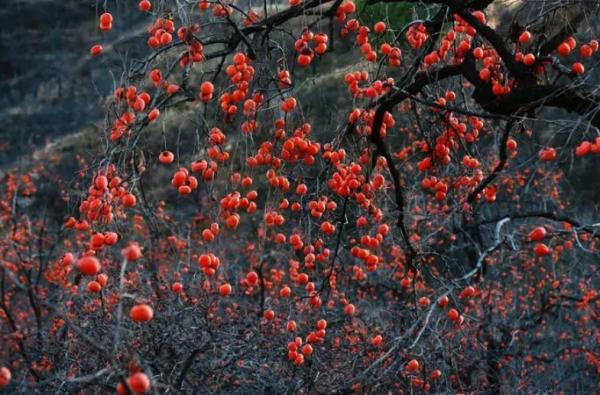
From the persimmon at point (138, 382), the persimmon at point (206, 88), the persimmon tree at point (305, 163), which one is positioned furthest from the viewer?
the persimmon at point (206, 88)

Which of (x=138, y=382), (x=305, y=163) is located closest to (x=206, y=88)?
(x=305, y=163)

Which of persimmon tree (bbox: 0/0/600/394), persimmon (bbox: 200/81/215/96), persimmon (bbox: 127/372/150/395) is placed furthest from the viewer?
persimmon (bbox: 200/81/215/96)

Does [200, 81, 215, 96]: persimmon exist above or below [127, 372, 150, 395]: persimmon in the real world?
above

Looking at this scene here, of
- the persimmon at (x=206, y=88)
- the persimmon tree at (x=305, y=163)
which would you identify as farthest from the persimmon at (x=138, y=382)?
the persimmon at (x=206, y=88)

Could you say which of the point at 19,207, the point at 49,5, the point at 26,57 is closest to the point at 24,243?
the point at 19,207

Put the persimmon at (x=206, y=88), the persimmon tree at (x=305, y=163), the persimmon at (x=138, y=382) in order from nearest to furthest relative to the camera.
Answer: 1. the persimmon at (x=138, y=382)
2. the persimmon tree at (x=305, y=163)
3. the persimmon at (x=206, y=88)

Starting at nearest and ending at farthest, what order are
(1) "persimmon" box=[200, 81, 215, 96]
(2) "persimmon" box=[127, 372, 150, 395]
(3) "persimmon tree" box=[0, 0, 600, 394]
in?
(2) "persimmon" box=[127, 372, 150, 395] < (3) "persimmon tree" box=[0, 0, 600, 394] < (1) "persimmon" box=[200, 81, 215, 96]

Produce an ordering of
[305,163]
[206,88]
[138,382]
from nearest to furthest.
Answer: [138,382] < [206,88] < [305,163]

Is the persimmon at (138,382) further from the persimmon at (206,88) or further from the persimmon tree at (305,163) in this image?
the persimmon at (206,88)

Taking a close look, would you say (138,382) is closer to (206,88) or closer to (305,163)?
(206,88)

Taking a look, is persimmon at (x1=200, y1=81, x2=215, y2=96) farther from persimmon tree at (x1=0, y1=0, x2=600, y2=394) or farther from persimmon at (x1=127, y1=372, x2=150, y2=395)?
persimmon at (x1=127, y1=372, x2=150, y2=395)

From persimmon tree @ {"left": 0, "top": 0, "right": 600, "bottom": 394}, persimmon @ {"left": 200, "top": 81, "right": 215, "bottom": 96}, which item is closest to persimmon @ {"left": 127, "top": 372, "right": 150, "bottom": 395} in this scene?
persimmon tree @ {"left": 0, "top": 0, "right": 600, "bottom": 394}

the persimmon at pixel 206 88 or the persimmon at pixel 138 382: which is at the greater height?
the persimmon at pixel 206 88

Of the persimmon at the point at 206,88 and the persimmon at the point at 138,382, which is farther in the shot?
the persimmon at the point at 206,88
